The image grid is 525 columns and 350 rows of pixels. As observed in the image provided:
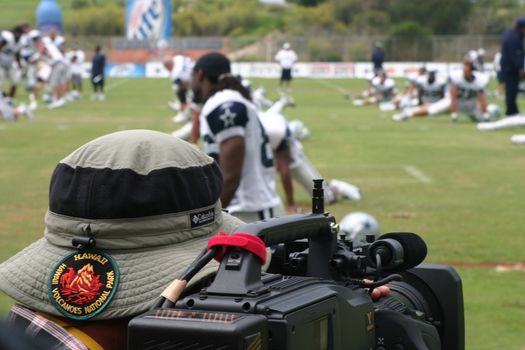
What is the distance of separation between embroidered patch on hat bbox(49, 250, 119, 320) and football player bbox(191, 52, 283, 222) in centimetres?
495

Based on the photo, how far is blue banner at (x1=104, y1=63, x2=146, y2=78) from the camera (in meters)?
65.9

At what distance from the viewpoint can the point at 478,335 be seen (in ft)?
21.1

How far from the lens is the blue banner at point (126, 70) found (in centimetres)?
6594

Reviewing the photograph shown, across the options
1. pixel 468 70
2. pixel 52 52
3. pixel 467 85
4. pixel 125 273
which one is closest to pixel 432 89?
pixel 467 85

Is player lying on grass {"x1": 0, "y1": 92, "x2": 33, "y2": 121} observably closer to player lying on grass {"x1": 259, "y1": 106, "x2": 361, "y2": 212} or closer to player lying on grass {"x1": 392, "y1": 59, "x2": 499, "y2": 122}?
player lying on grass {"x1": 392, "y1": 59, "x2": 499, "y2": 122}

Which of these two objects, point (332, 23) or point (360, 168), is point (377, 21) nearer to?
point (332, 23)

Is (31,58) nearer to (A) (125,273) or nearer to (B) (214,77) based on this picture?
(B) (214,77)

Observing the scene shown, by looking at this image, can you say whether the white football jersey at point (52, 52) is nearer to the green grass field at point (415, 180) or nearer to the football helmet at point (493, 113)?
the green grass field at point (415, 180)

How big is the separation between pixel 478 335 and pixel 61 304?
4.57 m

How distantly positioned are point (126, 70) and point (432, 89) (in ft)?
129

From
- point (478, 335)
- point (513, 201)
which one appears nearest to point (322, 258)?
point (478, 335)

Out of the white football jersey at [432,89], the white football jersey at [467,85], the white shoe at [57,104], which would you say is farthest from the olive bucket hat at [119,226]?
the white shoe at [57,104]

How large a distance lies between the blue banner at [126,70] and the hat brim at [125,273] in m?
63.3

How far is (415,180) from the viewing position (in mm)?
14539
